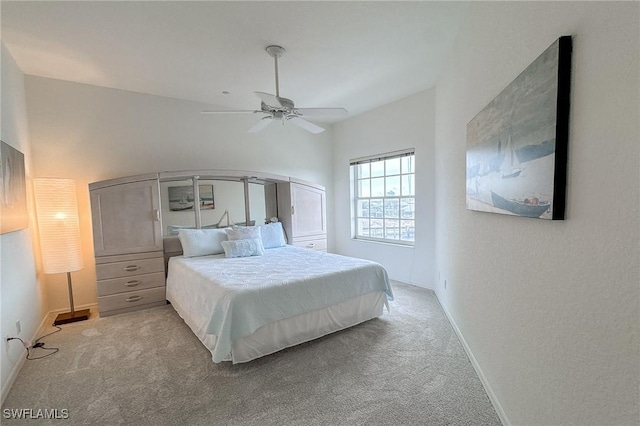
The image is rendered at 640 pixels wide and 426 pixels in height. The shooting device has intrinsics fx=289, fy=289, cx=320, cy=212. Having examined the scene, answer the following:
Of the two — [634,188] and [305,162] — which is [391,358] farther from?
[305,162]

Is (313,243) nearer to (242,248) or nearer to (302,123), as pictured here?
(242,248)

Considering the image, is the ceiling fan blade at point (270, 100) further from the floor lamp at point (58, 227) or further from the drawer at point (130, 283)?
the drawer at point (130, 283)

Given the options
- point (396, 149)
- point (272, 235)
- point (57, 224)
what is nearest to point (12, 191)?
point (57, 224)

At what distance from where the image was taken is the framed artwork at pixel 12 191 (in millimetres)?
2319

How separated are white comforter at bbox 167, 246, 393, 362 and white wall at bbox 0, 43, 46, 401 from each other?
1.29 metres

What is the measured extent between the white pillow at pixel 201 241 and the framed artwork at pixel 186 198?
41 cm

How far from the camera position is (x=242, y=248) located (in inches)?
153

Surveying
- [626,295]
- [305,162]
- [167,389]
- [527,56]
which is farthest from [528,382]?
[305,162]

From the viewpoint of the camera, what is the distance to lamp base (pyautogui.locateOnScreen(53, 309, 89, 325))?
10.7 ft

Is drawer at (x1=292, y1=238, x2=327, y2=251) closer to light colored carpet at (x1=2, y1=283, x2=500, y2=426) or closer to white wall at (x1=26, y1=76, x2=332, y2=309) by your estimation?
white wall at (x1=26, y1=76, x2=332, y2=309)

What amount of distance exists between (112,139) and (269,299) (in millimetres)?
3225

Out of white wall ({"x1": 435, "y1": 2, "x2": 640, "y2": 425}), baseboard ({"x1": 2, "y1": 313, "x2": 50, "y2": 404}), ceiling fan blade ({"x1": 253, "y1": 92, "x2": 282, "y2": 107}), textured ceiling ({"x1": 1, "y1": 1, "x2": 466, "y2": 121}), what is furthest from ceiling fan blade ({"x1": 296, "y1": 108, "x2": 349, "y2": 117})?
baseboard ({"x1": 2, "y1": 313, "x2": 50, "y2": 404})

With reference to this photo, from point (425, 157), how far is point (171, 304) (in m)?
4.07

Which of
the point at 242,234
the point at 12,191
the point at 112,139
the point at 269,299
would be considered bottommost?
the point at 269,299
